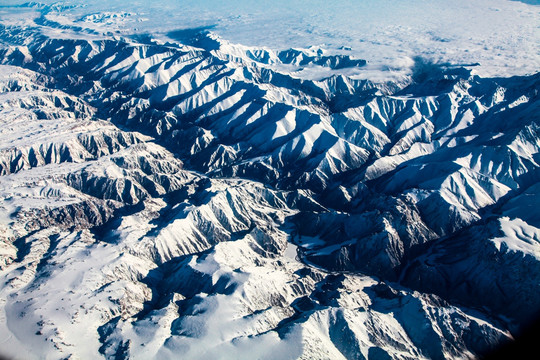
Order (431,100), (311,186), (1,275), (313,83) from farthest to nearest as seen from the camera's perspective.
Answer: (313,83)
(431,100)
(311,186)
(1,275)

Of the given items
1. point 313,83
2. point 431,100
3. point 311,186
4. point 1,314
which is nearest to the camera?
point 1,314

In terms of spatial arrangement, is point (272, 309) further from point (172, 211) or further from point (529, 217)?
point (529, 217)

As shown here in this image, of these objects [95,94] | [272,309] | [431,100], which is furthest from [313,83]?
[272,309]

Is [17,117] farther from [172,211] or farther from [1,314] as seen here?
[1,314]

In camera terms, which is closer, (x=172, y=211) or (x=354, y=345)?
(x=354, y=345)

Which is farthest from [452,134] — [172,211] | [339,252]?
[172,211]

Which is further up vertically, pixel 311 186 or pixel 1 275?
pixel 1 275
